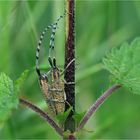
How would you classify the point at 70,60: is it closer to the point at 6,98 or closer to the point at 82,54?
the point at 6,98

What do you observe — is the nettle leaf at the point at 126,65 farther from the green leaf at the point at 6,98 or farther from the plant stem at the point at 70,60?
the green leaf at the point at 6,98

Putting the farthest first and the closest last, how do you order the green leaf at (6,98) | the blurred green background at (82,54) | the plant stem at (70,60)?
1. the blurred green background at (82,54)
2. the plant stem at (70,60)
3. the green leaf at (6,98)

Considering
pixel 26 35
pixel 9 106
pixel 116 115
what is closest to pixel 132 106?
pixel 116 115

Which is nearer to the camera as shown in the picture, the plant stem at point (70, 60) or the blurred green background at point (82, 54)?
the plant stem at point (70, 60)

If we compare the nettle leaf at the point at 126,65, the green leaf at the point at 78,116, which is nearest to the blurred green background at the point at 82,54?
the nettle leaf at the point at 126,65

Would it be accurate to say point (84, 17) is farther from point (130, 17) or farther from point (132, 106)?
point (132, 106)

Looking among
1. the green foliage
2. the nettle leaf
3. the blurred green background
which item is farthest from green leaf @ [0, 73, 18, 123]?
the blurred green background
